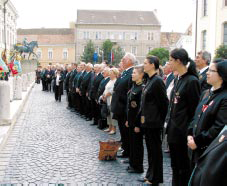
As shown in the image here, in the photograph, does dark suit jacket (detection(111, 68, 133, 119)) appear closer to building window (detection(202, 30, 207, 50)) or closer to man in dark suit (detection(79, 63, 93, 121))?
man in dark suit (detection(79, 63, 93, 121))

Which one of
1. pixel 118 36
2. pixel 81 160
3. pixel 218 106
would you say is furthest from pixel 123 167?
pixel 118 36

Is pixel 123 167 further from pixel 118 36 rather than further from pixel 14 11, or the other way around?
pixel 118 36

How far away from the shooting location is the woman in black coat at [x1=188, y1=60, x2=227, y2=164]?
12.3ft

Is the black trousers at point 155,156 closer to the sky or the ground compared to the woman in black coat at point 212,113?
closer to the ground

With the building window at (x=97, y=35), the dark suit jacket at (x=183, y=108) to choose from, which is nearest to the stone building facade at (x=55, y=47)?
the building window at (x=97, y=35)

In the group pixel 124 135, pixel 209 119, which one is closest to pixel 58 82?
pixel 124 135

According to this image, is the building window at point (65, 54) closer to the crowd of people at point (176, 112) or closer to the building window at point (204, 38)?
the building window at point (204, 38)

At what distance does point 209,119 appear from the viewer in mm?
3861

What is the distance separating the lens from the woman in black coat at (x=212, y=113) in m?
3.76

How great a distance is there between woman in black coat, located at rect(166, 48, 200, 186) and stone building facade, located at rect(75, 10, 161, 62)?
84045 millimetres

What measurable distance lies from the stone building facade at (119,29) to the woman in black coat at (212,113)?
279ft

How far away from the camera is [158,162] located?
17.9 ft

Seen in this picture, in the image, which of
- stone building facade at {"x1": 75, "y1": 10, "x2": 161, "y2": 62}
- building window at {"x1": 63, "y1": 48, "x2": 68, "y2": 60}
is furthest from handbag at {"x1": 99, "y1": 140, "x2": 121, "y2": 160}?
building window at {"x1": 63, "y1": 48, "x2": 68, "y2": 60}

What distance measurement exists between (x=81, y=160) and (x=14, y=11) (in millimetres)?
64085
